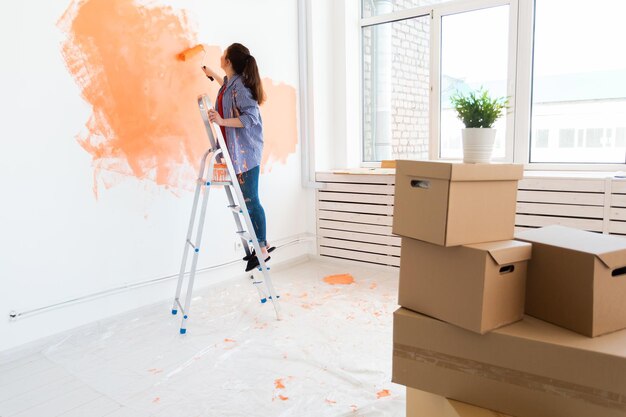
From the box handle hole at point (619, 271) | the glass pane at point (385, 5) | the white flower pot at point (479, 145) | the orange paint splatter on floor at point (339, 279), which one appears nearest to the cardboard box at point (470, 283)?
the box handle hole at point (619, 271)

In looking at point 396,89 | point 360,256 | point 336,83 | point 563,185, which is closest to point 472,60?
point 396,89

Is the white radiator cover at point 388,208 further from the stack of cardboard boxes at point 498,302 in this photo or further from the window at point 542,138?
the stack of cardboard boxes at point 498,302

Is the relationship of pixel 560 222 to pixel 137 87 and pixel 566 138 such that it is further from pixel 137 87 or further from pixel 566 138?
pixel 137 87

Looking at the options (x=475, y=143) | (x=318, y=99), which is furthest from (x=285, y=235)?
(x=475, y=143)

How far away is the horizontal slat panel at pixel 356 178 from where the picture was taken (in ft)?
11.9

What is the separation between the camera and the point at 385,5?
4.10 metres

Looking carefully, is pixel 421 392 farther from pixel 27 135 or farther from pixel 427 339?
pixel 27 135

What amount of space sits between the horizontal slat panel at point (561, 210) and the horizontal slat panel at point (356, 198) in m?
0.98

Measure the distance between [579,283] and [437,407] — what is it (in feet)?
1.74

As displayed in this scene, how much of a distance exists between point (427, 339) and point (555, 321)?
347 mm

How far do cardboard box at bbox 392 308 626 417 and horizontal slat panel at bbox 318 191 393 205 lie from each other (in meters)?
2.30

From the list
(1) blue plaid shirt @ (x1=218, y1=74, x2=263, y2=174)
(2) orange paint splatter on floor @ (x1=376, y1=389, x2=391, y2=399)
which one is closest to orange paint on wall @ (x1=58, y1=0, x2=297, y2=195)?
(1) blue plaid shirt @ (x1=218, y1=74, x2=263, y2=174)

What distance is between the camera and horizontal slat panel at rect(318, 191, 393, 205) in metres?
3.66

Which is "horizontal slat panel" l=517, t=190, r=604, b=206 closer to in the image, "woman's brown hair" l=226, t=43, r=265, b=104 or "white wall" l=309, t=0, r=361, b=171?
"white wall" l=309, t=0, r=361, b=171
